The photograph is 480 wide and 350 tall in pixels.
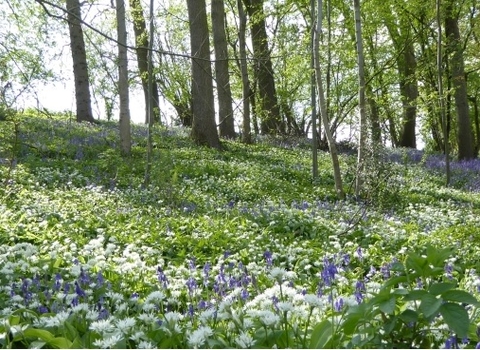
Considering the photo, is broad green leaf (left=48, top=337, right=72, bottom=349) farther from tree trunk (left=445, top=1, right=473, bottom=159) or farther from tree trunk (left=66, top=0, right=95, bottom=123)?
tree trunk (left=445, top=1, right=473, bottom=159)

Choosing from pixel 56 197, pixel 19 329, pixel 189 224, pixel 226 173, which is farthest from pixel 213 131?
pixel 19 329

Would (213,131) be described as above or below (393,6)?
below

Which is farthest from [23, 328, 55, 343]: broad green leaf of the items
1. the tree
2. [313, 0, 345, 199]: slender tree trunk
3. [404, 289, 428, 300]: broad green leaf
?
the tree

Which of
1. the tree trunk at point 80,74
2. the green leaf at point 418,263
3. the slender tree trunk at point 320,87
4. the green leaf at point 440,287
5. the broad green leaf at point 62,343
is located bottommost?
the broad green leaf at point 62,343

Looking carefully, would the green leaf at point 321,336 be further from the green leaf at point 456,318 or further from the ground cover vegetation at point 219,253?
the green leaf at point 456,318

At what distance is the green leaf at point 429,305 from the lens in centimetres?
188

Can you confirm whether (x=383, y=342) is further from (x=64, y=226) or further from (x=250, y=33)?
(x=250, y=33)

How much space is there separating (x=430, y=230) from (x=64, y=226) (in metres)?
4.89

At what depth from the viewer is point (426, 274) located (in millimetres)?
2119

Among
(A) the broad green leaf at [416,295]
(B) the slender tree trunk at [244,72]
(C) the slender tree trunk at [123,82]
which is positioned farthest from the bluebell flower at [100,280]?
(B) the slender tree trunk at [244,72]

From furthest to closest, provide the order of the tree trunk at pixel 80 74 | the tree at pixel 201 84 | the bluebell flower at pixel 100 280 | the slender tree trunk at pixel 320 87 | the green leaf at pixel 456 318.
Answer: the tree trunk at pixel 80 74, the tree at pixel 201 84, the slender tree trunk at pixel 320 87, the bluebell flower at pixel 100 280, the green leaf at pixel 456 318

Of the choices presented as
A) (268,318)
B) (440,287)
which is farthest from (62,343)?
(440,287)

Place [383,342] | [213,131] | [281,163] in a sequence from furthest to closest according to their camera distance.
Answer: [213,131], [281,163], [383,342]

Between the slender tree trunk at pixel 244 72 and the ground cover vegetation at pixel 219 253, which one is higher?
the slender tree trunk at pixel 244 72
